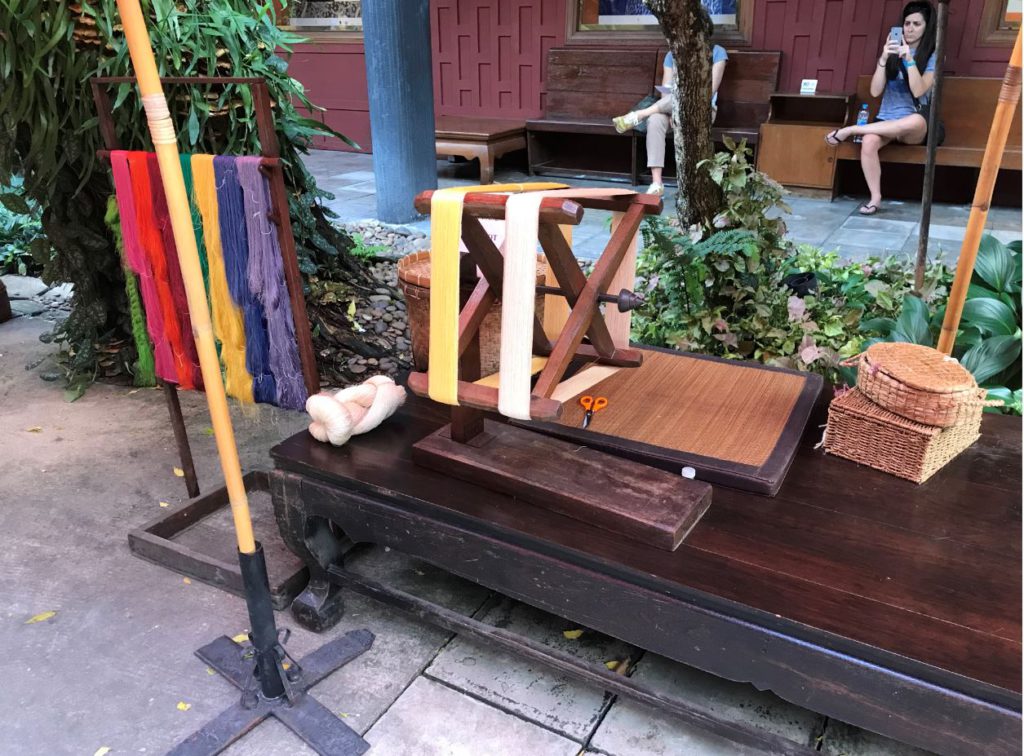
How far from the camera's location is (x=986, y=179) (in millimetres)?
1734

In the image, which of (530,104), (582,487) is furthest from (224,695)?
(530,104)

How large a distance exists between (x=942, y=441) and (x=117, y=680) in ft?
6.59

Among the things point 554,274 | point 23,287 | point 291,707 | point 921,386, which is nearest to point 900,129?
point 921,386

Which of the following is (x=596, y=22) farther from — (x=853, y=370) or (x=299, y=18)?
(x=853, y=370)

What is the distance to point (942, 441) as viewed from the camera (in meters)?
1.75

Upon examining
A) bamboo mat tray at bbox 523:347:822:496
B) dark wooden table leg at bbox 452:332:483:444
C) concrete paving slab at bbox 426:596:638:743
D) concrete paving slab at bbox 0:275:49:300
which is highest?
dark wooden table leg at bbox 452:332:483:444

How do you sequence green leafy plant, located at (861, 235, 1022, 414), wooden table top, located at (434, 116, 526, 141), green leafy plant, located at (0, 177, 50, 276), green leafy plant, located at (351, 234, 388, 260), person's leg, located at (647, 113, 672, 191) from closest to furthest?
green leafy plant, located at (861, 235, 1022, 414)
green leafy plant, located at (351, 234, 388, 260)
green leafy plant, located at (0, 177, 50, 276)
person's leg, located at (647, 113, 672, 191)
wooden table top, located at (434, 116, 526, 141)

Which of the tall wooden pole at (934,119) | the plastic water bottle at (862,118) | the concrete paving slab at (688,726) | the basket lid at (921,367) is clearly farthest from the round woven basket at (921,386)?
the plastic water bottle at (862,118)

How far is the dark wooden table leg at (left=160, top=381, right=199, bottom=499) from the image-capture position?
2482 millimetres

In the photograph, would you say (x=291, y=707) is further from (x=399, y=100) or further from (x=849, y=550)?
(x=399, y=100)

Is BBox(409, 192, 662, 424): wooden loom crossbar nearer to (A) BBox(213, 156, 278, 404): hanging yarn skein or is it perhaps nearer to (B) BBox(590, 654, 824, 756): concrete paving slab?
(A) BBox(213, 156, 278, 404): hanging yarn skein

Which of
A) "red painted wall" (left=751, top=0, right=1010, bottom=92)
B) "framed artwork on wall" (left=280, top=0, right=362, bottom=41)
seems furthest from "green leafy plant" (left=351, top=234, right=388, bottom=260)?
"framed artwork on wall" (left=280, top=0, right=362, bottom=41)

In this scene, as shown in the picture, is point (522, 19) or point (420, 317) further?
point (522, 19)

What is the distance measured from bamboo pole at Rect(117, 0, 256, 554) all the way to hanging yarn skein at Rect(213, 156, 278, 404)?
552 millimetres
